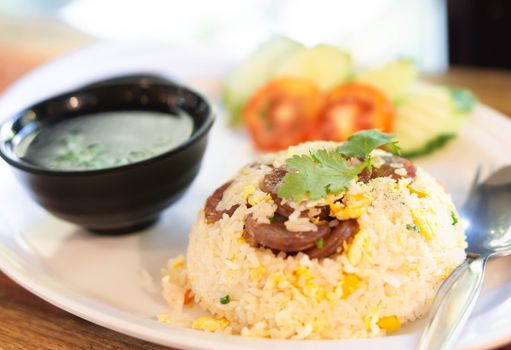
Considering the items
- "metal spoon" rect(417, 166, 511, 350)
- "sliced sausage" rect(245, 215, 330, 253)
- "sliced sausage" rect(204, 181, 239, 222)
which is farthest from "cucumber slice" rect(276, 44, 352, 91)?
"sliced sausage" rect(245, 215, 330, 253)

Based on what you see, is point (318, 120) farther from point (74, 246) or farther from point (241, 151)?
point (74, 246)

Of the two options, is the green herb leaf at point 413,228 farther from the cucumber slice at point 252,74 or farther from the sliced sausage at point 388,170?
the cucumber slice at point 252,74

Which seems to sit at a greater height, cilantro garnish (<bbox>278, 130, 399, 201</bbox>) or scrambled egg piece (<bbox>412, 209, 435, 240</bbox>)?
cilantro garnish (<bbox>278, 130, 399, 201</bbox>)

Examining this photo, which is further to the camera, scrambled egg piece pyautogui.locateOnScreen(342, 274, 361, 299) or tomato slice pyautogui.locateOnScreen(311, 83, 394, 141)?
tomato slice pyautogui.locateOnScreen(311, 83, 394, 141)

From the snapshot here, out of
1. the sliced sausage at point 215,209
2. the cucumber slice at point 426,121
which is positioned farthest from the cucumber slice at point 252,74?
the sliced sausage at point 215,209

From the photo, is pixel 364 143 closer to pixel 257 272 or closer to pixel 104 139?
pixel 257 272

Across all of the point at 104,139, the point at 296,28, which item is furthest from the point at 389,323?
the point at 296,28

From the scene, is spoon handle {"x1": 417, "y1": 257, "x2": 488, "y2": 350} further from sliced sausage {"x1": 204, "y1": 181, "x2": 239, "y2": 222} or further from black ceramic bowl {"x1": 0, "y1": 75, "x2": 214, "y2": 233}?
black ceramic bowl {"x1": 0, "y1": 75, "x2": 214, "y2": 233}
